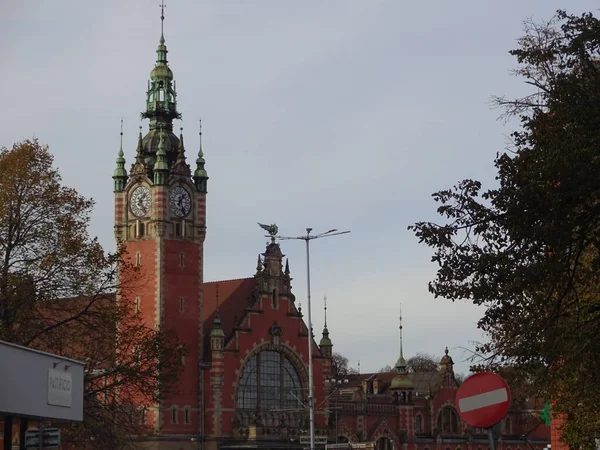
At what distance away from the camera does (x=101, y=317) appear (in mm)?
42156

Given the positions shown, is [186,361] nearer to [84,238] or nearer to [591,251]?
[84,238]

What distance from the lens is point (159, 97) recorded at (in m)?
93.9

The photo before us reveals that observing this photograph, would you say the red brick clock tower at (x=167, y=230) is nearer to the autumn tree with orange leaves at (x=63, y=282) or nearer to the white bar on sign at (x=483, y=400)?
the autumn tree with orange leaves at (x=63, y=282)

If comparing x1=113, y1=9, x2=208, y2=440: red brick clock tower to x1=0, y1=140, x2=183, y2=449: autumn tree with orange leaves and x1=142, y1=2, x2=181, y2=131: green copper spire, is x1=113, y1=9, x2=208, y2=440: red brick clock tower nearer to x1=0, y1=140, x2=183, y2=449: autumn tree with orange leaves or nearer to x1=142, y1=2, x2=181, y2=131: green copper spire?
x1=142, y1=2, x2=181, y2=131: green copper spire

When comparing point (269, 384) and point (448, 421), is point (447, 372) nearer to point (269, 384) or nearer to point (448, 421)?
point (448, 421)

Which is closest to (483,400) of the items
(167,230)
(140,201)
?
(167,230)

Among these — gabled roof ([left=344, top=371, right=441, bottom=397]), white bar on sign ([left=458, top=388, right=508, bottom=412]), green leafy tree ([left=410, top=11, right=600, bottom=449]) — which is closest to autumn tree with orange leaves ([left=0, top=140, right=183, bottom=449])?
green leafy tree ([left=410, top=11, right=600, bottom=449])

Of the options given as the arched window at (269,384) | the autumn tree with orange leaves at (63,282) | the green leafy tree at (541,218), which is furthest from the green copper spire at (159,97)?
the green leafy tree at (541,218)

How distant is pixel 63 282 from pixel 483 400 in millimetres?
29043

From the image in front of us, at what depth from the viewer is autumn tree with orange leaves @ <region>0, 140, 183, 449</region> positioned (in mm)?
40812

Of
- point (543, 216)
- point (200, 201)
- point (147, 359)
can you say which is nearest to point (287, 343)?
point (200, 201)

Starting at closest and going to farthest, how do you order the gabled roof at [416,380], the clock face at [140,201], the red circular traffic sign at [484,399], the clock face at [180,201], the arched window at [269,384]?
the red circular traffic sign at [484,399] → the clock face at [140,201] → the clock face at [180,201] → the arched window at [269,384] → the gabled roof at [416,380]

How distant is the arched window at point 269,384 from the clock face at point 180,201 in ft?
40.4

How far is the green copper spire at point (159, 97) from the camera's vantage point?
9325 centimetres
